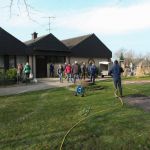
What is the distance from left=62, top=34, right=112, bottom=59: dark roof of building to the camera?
157ft

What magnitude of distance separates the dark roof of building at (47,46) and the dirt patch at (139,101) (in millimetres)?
26232

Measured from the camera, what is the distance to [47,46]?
146ft

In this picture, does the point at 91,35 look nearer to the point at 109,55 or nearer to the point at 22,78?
the point at 109,55

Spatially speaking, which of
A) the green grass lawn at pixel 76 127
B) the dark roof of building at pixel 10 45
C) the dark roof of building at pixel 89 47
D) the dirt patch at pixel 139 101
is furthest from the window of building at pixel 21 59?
the green grass lawn at pixel 76 127

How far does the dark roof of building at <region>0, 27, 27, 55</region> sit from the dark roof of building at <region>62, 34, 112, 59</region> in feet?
24.7

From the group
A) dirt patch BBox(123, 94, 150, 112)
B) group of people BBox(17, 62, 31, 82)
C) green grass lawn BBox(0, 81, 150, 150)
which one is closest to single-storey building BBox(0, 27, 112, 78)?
group of people BBox(17, 62, 31, 82)

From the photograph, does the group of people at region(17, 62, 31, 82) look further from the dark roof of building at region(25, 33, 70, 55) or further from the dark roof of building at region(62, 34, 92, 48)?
the dark roof of building at region(62, 34, 92, 48)

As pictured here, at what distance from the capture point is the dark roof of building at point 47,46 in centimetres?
4309

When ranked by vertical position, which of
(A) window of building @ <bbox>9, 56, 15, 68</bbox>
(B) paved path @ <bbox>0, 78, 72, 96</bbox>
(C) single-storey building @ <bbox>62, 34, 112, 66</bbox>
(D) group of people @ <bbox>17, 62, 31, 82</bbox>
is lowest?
(B) paved path @ <bbox>0, 78, 72, 96</bbox>

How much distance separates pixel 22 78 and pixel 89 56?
63.5 ft

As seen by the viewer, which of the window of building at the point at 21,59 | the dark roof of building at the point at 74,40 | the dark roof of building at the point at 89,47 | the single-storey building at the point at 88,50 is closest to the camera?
the window of building at the point at 21,59

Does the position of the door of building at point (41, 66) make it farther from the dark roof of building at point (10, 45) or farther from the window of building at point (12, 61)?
the window of building at point (12, 61)

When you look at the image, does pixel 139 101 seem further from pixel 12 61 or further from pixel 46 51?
pixel 46 51

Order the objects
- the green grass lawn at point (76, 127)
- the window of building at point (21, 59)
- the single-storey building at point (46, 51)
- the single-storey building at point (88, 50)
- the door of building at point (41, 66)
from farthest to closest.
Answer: the single-storey building at point (88, 50) → the door of building at point (41, 66) → the window of building at point (21, 59) → the single-storey building at point (46, 51) → the green grass lawn at point (76, 127)
